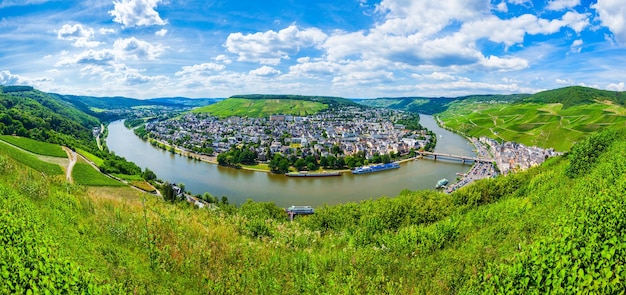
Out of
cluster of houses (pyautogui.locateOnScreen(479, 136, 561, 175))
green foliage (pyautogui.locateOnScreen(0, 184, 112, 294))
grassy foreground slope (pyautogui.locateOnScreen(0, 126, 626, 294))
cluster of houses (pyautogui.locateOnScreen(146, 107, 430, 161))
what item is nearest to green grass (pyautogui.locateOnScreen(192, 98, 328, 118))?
cluster of houses (pyautogui.locateOnScreen(146, 107, 430, 161))

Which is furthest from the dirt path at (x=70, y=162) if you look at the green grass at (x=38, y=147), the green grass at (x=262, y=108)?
the green grass at (x=262, y=108)

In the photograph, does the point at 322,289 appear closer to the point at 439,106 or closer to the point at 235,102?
the point at 235,102

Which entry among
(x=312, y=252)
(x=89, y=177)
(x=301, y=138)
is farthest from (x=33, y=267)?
(x=301, y=138)

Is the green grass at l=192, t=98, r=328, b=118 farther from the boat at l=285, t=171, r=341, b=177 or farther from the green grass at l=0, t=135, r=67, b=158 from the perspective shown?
the green grass at l=0, t=135, r=67, b=158

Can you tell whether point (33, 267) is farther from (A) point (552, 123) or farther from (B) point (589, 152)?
(A) point (552, 123)

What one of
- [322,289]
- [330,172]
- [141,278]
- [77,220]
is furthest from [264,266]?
[330,172]

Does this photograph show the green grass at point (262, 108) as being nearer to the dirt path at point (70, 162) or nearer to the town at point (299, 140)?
the town at point (299, 140)
